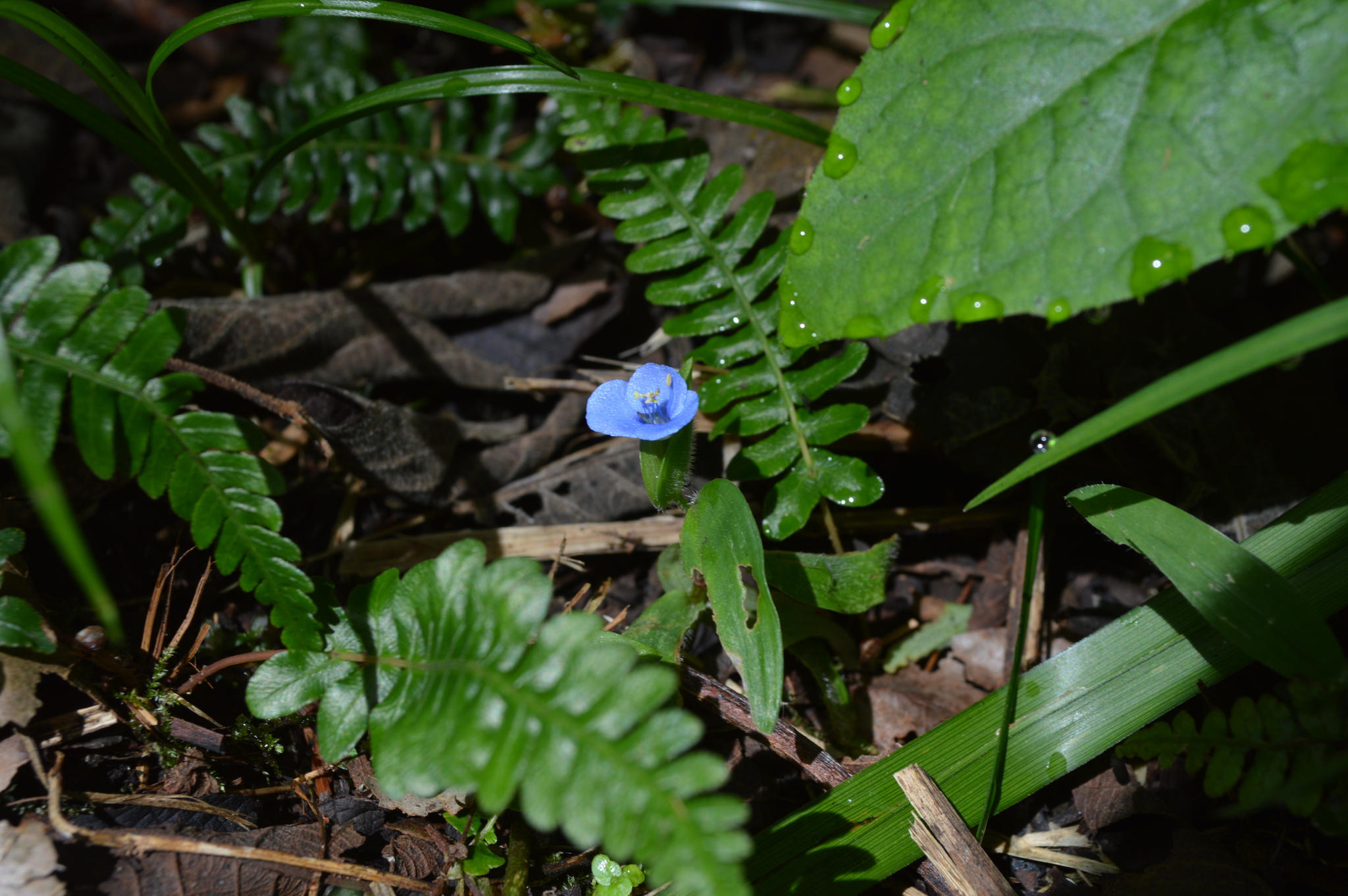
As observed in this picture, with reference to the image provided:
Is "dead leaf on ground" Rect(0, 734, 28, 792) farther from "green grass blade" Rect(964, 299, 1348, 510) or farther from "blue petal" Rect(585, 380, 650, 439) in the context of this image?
"green grass blade" Rect(964, 299, 1348, 510)

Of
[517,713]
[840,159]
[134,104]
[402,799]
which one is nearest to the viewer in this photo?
[517,713]

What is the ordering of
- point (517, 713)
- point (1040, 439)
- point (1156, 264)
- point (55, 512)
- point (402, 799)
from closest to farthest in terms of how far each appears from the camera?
1. point (55, 512)
2. point (517, 713)
3. point (1156, 264)
4. point (402, 799)
5. point (1040, 439)

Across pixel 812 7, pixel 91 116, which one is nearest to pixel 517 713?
pixel 91 116

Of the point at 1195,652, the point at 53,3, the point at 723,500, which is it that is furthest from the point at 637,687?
the point at 53,3

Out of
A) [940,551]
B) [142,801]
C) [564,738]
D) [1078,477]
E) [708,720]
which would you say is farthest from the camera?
[940,551]

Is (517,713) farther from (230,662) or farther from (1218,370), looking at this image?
(1218,370)

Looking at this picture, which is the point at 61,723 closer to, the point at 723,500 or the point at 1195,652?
the point at 723,500

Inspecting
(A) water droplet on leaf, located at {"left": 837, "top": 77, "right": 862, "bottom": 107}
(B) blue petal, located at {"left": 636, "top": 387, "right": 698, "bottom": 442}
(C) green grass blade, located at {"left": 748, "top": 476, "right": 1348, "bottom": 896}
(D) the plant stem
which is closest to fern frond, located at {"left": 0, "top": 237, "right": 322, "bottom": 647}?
(D) the plant stem
